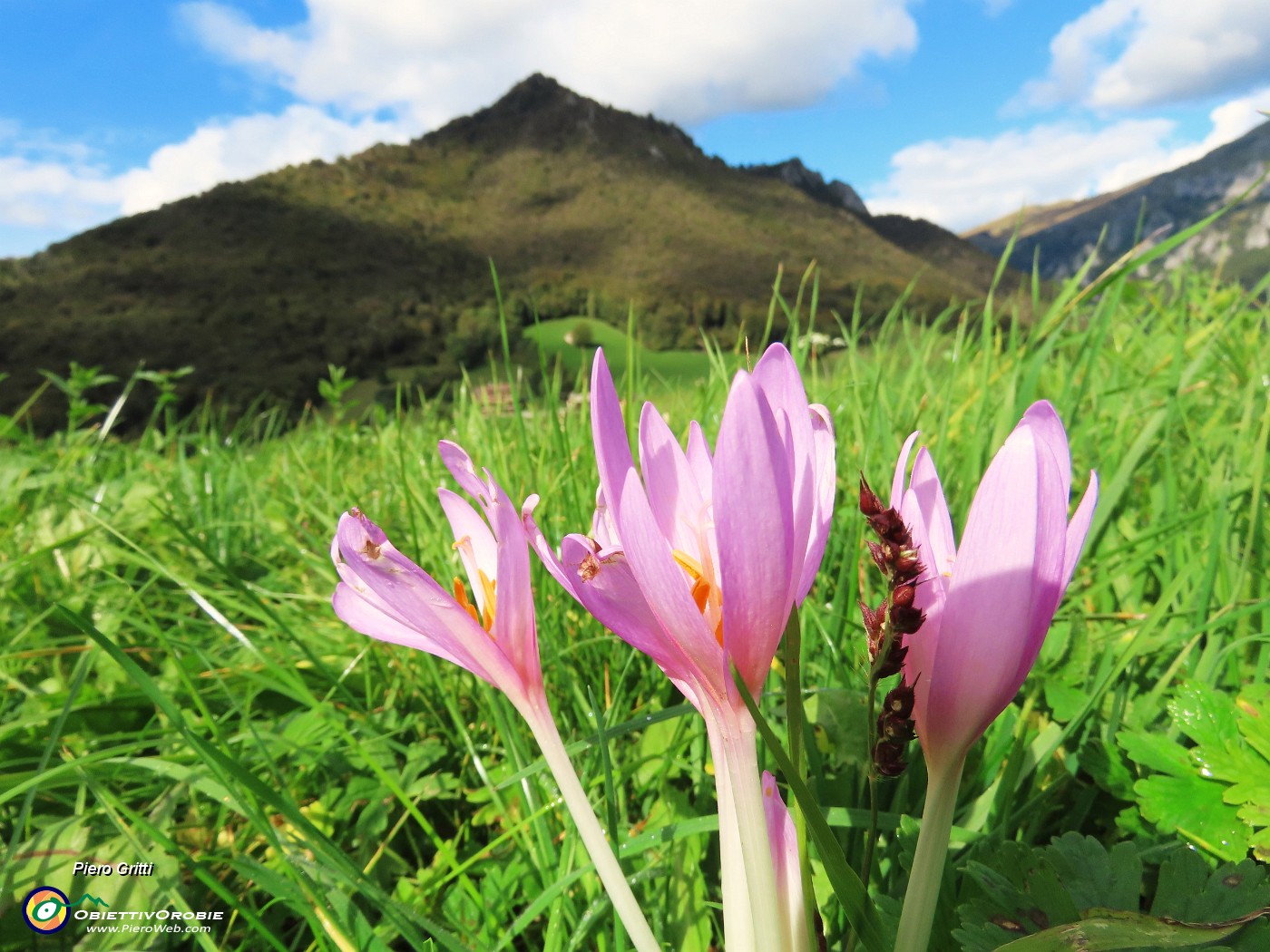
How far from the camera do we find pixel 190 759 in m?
1.31

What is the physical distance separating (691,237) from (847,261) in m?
18.3

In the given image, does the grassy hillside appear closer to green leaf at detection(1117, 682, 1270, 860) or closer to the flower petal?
green leaf at detection(1117, 682, 1270, 860)

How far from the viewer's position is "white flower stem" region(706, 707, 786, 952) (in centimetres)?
53

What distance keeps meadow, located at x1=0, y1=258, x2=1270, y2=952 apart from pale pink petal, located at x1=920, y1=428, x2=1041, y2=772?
0.11 meters

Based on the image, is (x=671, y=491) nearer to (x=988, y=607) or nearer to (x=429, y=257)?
(x=988, y=607)

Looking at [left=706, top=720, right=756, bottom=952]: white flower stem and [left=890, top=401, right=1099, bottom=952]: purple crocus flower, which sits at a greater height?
[left=890, top=401, right=1099, bottom=952]: purple crocus flower

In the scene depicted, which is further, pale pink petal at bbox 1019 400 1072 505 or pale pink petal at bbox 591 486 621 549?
pale pink petal at bbox 591 486 621 549

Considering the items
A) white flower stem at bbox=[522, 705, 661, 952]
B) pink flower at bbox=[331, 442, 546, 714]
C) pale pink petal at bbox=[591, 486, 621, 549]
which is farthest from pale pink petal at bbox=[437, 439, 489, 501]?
white flower stem at bbox=[522, 705, 661, 952]

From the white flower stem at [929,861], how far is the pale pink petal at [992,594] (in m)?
0.06

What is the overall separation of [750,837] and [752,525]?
249mm

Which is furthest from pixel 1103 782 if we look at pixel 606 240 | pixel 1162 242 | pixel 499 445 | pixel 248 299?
pixel 606 240

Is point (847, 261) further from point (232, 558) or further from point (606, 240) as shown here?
point (232, 558)

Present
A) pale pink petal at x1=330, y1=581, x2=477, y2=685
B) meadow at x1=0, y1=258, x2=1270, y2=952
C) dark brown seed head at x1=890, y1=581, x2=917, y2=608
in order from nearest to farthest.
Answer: dark brown seed head at x1=890, y1=581, x2=917, y2=608, pale pink petal at x1=330, y1=581, x2=477, y2=685, meadow at x1=0, y1=258, x2=1270, y2=952

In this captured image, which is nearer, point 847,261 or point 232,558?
point 232,558
